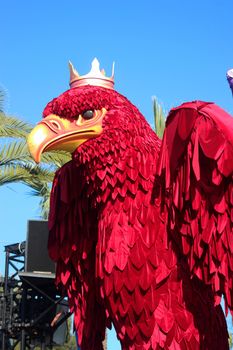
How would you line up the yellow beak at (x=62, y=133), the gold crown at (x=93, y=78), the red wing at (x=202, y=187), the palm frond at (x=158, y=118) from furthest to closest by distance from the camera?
the palm frond at (x=158, y=118) → the gold crown at (x=93, y=78) → the yellow beak at (x=62, y=133) → the red wing at (x=202, y=187)

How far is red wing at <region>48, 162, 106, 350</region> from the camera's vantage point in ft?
17.6

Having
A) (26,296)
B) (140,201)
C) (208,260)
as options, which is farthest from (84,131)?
(26,296)

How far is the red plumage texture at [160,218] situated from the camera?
4.54 meters

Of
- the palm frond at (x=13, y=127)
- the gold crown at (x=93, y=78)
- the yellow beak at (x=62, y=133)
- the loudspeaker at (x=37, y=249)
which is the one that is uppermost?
the palm frond at (x=13, y=127)

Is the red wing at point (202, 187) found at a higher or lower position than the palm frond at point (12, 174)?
lower

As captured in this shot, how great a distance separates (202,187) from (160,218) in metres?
0.44

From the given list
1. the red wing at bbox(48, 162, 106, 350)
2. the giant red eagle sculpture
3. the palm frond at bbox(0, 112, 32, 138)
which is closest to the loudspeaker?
the palm frond at bbox(0, 112, 32, 138)

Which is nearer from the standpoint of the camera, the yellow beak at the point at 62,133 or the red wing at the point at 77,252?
the yellow beak at the point at 62,133

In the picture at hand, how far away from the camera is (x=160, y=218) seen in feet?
16.1

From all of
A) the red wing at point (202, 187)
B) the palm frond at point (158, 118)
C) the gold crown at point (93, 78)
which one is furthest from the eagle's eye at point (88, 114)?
the palm frond at point (158, 118)

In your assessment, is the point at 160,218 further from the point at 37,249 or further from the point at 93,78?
the point at 37,249

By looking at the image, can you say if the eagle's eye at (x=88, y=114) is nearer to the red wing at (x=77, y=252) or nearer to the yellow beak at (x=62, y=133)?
the yellow beak at (x=62, y=133)

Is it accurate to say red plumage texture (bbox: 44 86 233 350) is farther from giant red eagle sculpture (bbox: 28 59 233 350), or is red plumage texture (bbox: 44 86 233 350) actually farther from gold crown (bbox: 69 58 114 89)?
gold crown (bbox: 69 58 114 89)

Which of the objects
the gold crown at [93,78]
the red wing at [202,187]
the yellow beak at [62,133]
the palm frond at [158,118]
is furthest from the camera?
the palm frond at [158,118]
